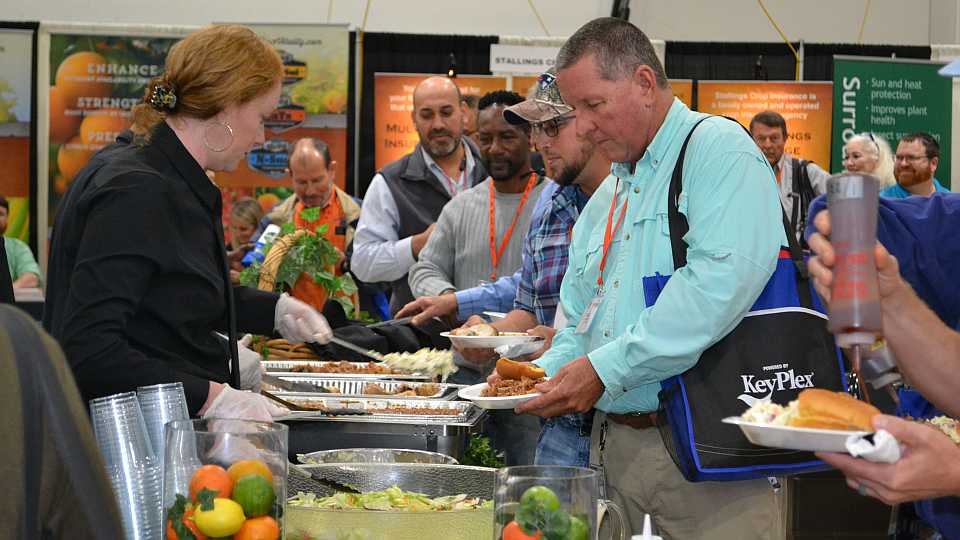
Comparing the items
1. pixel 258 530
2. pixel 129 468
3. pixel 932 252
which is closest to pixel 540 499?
pixel 258 530

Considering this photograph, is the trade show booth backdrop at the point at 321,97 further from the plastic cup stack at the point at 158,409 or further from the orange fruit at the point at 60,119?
the plastic cup stack at the point at 158,409

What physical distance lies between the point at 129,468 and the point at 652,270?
119 centimetres

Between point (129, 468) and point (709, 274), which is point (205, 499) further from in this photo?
point (709, 274)

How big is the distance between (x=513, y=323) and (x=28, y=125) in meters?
7.58

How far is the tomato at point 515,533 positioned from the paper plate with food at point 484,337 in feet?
5.92

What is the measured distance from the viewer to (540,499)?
1.38 m

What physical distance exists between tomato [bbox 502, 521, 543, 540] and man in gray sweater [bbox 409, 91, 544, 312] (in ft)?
9.60

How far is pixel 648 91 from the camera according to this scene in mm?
2527

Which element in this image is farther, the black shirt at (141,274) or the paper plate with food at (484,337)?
the paper plate with food at (484,337)

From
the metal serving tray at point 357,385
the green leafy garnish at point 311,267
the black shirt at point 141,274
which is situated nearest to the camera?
the black shirt at point 141,274

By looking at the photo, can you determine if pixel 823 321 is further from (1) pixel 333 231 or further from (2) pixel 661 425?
(1) pixel 333 231

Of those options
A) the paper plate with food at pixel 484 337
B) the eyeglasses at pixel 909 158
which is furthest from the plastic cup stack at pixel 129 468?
the eyeglasses at pixel 909 158

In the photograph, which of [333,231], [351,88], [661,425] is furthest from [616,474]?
[351,88]

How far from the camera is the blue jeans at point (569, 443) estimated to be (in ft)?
9.21
